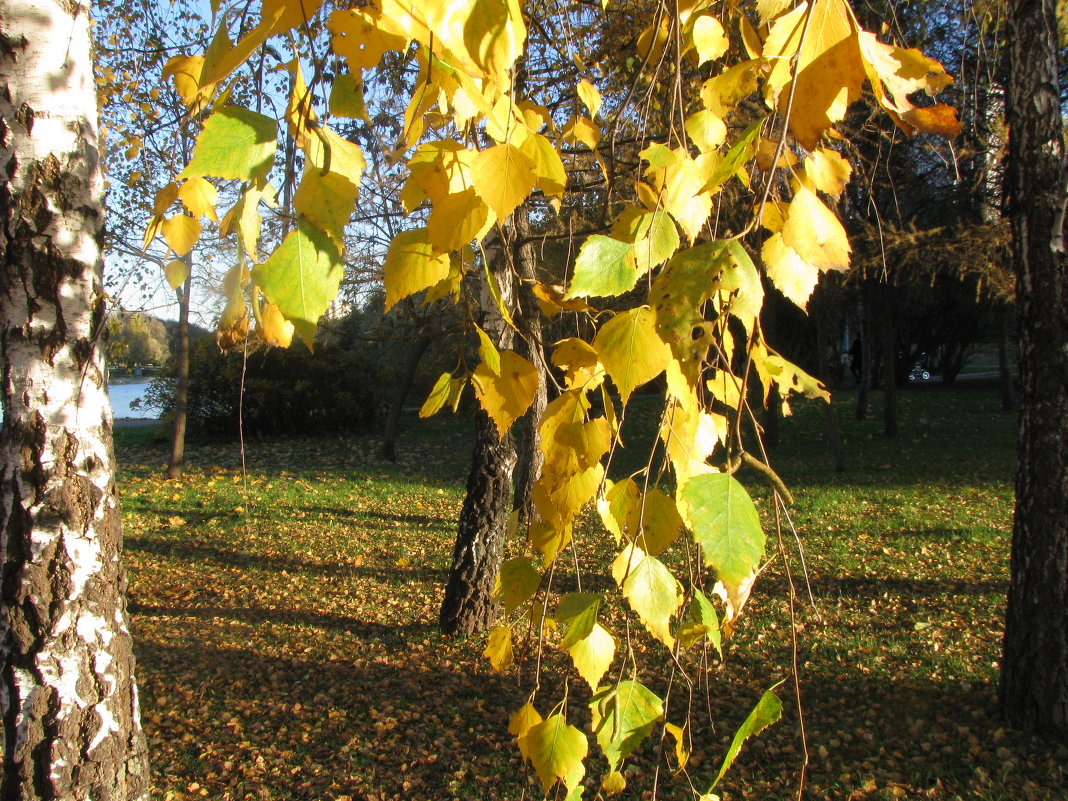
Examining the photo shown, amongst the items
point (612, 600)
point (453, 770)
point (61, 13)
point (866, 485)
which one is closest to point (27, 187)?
point (61, 13)

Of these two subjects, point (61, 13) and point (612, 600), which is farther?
point (612, 600)

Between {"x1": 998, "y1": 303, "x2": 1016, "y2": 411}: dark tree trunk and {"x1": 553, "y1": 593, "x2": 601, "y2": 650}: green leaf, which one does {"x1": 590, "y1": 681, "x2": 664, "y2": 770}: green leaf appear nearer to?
{"x1": 553, "y1": 593, "x2": 601, "y2": 650}: green leaf

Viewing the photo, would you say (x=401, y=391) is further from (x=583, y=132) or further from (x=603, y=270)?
(x=603, y=270)

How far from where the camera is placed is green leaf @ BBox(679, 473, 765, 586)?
542 mm

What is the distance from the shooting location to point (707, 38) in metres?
0.92

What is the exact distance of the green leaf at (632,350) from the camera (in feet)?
2.12

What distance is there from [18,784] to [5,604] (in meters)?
0.48

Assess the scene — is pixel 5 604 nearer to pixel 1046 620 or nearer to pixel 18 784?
pixel 18 784

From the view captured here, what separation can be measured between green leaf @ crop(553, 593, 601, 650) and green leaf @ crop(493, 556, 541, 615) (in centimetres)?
11

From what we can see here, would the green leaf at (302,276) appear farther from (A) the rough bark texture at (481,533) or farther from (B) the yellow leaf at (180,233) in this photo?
(A) the rough bark texture at (481,533)

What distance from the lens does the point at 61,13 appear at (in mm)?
1875

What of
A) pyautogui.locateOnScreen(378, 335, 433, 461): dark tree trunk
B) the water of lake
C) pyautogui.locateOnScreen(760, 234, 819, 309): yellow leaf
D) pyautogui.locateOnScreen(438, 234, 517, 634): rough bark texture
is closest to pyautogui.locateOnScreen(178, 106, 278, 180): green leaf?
pyautogui.locateOnScreen(760, 234, 819, 309): yellow leaf

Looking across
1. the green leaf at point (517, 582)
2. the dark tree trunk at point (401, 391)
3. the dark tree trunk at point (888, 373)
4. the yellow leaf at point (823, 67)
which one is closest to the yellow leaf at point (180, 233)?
the green leaf at point (517, 582)

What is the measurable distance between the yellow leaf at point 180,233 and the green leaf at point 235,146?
0.31 meters
